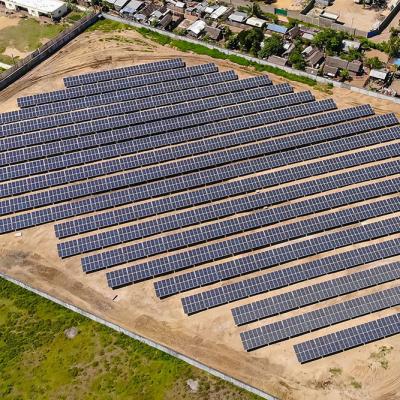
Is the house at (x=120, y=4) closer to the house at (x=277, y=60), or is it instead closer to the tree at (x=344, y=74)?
the house at (x=277, y=60)

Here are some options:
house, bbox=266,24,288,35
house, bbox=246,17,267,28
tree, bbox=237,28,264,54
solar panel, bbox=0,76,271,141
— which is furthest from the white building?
house, bbox=266,24,288,35

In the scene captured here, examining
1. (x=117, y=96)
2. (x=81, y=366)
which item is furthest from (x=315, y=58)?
(x=81, y=366)

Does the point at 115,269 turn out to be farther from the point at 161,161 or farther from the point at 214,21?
the point at 214,21

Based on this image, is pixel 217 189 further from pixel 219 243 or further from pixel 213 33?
pixel 213 33

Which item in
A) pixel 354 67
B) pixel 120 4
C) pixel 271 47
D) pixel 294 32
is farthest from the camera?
pixel 120 4

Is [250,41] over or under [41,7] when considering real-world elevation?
over

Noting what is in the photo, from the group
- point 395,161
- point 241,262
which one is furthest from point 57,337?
point 395,161

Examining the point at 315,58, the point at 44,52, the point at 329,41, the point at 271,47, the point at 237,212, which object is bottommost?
the point at 237,212
